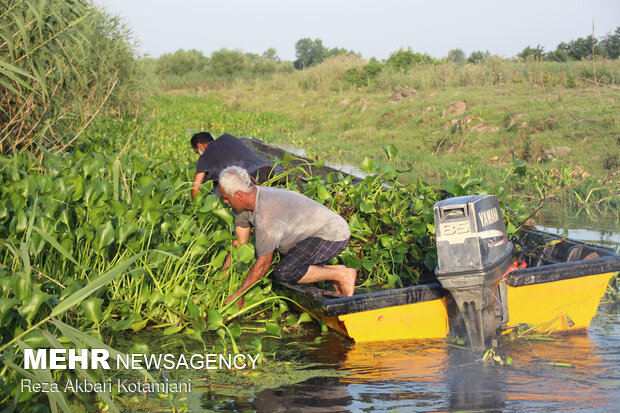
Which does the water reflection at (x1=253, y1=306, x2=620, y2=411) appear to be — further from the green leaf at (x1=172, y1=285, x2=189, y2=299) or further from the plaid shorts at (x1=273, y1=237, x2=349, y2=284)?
the green leaf at (x1=172, y1=285, x2=189, y2=299)

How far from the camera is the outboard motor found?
3.62 m

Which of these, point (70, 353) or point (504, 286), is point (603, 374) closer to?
point (504, 286)

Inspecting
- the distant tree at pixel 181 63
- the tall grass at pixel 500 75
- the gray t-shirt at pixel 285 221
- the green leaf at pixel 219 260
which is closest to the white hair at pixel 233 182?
the gray t-shirt at pixel 285 221

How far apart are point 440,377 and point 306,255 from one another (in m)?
1.30

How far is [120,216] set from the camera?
3.79 meters

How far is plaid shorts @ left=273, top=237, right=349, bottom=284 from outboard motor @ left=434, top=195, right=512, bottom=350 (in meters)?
0.88

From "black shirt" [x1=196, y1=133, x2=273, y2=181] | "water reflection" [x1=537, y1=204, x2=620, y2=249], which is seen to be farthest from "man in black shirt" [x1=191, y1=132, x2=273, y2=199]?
"water reflection" [x1=537, y1=204, x2=620, y2=249]

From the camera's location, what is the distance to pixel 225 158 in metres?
5.55

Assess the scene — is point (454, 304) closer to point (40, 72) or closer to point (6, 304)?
point (6, 304)

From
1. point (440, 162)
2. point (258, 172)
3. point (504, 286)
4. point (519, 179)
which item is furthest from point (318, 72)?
point (504, 286)

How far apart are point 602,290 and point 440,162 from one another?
7.48 meters

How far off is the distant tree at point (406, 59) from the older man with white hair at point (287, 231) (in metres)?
25.4

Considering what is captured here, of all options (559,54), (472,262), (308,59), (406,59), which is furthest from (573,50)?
(308,59)

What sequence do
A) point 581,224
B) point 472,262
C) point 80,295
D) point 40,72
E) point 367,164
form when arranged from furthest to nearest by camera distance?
point 581,224 < point 367,164 < point 40,72 < point 472,262 < point 80,295
